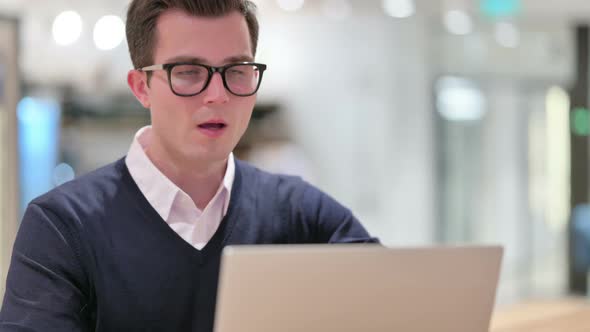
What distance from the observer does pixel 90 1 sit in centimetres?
554

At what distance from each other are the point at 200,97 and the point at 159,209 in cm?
23

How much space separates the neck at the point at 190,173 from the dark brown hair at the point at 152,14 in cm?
17

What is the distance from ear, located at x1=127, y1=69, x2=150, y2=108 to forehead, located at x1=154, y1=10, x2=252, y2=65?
6cm

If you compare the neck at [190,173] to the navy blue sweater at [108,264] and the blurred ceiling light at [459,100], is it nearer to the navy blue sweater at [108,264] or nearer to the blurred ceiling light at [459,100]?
the navy blue sweater at [108,264]

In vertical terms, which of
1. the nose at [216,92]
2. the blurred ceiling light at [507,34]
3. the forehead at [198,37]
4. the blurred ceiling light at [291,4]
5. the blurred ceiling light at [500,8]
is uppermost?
the blurred ceiling light at [291,4]

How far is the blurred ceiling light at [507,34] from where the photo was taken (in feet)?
23.1

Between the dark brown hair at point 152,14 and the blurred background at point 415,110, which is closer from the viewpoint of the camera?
the dark brown hair at point 152,14

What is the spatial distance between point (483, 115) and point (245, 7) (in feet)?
19.1

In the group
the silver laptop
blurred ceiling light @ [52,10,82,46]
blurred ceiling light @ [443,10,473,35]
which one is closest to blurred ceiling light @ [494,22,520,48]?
blurred ceiling light @ [443,10,473,35]

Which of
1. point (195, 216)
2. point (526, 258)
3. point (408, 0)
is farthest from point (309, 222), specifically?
point (526, 258)

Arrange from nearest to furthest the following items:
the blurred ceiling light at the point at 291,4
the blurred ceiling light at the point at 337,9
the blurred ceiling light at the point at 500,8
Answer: the blurred ceiling light at the point at 291,4, the blurred ceiling light at the point at 337,9, the blurred ceiling light at the point at 500,8

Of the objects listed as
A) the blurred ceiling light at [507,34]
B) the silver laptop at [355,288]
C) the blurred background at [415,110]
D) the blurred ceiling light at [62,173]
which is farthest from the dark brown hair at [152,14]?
the blurred ceiling light at [507,34]

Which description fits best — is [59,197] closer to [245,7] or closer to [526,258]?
[245,7]

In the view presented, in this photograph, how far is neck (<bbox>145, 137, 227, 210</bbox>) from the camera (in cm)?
157
